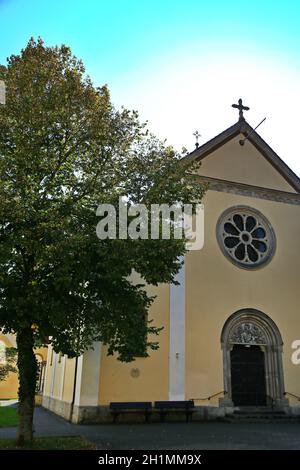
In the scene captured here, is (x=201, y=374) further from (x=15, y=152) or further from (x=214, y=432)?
(x=15, y=152)

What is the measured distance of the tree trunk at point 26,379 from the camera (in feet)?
33.3

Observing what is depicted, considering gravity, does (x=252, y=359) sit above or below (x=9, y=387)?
above

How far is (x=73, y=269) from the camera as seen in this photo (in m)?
9.80

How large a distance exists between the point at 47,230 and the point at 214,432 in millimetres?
8272

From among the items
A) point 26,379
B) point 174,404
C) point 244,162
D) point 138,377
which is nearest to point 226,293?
point 174,404

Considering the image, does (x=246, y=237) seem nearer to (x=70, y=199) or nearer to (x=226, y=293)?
(x=226, y=293)

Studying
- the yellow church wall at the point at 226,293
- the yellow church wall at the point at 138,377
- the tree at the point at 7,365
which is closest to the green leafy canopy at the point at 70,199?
the tree at the point at 7,365

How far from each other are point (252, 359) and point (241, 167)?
8.88 m

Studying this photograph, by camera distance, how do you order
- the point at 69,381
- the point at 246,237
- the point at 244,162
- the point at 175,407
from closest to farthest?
the point at 175,407 → the point at 69,381 → the point at 246,237 → the point at 244,162

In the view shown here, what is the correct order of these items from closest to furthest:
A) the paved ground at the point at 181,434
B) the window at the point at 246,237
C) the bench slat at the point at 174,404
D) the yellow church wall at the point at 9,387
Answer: the paved ground at the point at 181,434
the bench slat at the point at 174,404
the window at the point at 246,237
the yellow church wall at the point at 9,387

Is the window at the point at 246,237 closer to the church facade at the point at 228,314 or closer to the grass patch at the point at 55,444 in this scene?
the church facade at the point at 228,314

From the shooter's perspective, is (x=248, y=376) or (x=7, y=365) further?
(x=248, y=376)

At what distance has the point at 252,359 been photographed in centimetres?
1877

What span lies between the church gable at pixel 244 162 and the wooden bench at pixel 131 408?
10262 millimetres
